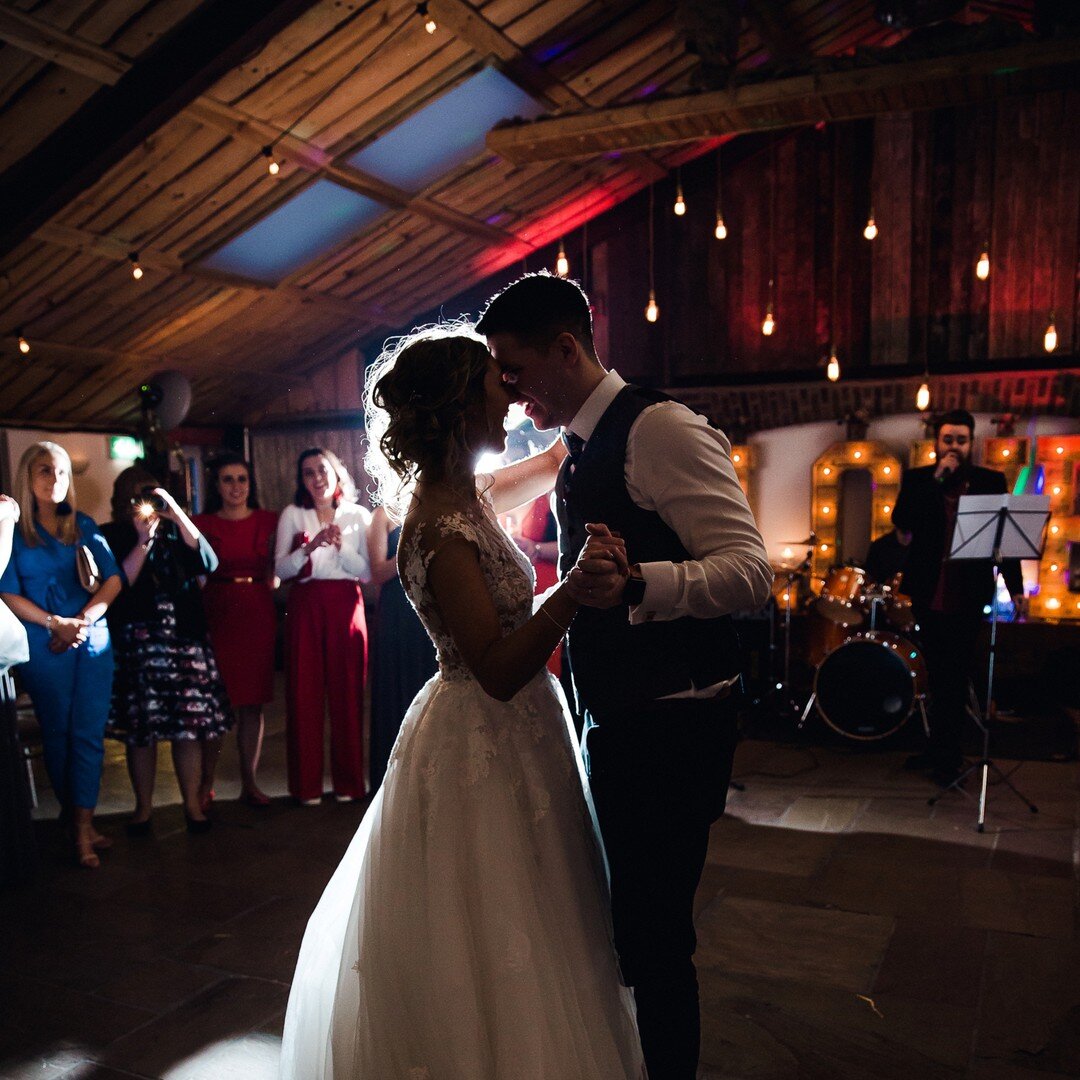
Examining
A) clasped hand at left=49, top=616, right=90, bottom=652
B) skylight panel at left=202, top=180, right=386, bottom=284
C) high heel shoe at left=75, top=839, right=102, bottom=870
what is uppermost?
skylight panel at left=202, top=180, right=386, bottom=284

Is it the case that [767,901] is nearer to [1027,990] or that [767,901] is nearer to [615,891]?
[1027,990]

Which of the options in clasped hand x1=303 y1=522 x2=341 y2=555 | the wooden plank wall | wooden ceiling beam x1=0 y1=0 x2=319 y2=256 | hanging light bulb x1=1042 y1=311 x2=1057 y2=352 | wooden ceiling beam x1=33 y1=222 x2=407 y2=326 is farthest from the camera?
the wooden plank wall

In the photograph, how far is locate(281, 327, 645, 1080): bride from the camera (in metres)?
1.74

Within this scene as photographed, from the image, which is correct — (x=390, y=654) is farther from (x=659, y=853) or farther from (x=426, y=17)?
(x=426, y=17)

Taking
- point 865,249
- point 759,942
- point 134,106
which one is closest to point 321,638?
point 759,942

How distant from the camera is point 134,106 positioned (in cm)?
452

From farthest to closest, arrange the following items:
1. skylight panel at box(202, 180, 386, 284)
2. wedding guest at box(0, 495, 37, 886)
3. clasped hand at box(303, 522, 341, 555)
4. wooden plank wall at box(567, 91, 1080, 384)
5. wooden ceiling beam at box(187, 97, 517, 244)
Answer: wooden plank wall at box(567, 91, 1080, 384), skylight panel at box(202, 180, 386, 284), wooden ceiling beam at box(187, 97, 517, 244), clasped hand at box(303, 522, 341, 555), wedding guest at box(0, 495, 37, 886)

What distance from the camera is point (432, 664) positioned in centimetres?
459

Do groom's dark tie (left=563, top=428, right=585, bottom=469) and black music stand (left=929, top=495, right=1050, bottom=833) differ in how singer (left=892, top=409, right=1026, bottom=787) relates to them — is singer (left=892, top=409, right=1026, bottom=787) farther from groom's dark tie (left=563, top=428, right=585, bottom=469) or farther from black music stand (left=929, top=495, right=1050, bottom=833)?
groom's dark tie (left=563, top=428, right=585, bottom=469)

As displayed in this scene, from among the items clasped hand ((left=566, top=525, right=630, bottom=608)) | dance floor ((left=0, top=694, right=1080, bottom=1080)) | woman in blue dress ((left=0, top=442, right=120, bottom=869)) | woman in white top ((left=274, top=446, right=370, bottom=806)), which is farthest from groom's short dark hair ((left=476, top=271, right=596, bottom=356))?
woman in white top ((left=274, top=446, right=370, bottom=806))

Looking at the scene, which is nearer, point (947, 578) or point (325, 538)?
point (325, 538)

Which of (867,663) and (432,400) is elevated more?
(432,400)

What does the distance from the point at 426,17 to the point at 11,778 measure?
158 inches

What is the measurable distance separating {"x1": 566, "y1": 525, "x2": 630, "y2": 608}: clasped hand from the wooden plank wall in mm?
6905
